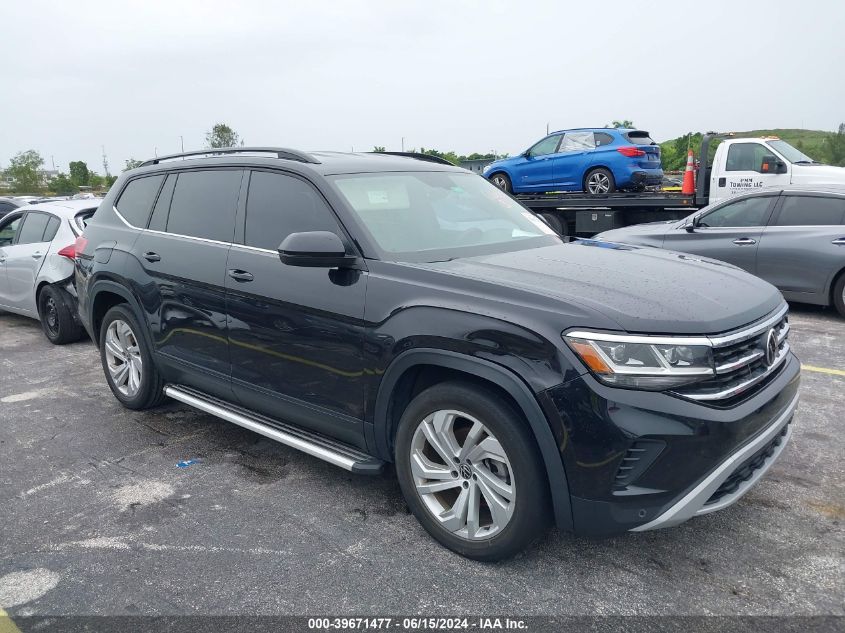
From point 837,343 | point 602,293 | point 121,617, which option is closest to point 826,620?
point 602,293

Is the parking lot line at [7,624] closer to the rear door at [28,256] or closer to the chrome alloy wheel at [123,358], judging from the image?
the chrome alloy wheel at [123,358]

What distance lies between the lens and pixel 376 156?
4613 millimetres

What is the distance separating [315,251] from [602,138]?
37.1 feet

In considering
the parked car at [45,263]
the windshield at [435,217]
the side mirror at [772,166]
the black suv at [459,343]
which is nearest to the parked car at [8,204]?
the parked car at [45,263]

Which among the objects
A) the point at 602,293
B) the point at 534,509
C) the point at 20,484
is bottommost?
the point at 20,484

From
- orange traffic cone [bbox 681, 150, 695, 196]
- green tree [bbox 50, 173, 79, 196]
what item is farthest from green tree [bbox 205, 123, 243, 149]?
orange traffic cone [bbox 681, 150, 695, 196]

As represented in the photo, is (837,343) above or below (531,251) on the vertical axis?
below

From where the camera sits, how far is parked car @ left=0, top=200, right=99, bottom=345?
→ 7.62m

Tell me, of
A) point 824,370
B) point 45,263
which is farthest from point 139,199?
point 824,370

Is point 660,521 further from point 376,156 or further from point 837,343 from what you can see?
→ point 837,343

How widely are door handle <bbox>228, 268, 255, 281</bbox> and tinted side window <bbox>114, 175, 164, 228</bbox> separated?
53.1 inches

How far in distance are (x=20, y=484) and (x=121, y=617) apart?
173cm

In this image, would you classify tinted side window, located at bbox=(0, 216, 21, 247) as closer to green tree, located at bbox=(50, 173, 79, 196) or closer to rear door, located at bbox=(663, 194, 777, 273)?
rear door, located at bbox=(663, 194, 777, 273)

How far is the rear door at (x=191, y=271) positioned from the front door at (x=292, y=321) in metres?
0.16
